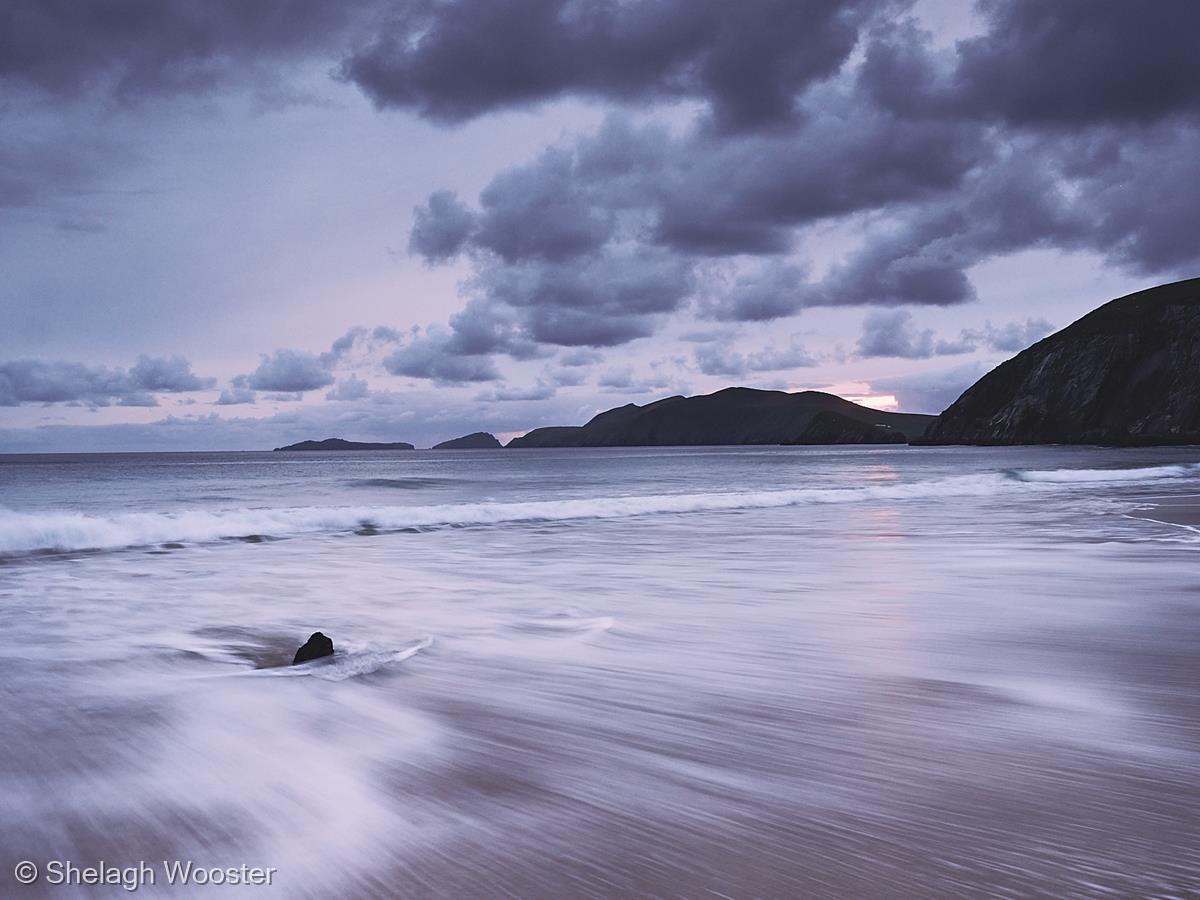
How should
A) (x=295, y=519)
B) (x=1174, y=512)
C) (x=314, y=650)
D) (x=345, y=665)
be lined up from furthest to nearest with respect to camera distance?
(x=295, y=519)
(x=1174, y=512)
(x=314, y=650)
(x=345, y=665)

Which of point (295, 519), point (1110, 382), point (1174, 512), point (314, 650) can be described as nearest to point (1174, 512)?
point (1174, 512)

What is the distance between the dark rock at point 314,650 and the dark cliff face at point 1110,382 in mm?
105048

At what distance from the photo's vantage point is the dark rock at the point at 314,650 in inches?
171

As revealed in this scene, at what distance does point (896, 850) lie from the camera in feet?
6.48

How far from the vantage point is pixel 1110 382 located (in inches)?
4033

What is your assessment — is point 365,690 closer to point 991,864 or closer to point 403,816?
point 403,816

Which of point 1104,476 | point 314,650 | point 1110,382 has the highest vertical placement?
point 1110,382

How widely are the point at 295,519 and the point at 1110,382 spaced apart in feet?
379

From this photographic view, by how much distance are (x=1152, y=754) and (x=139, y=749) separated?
3775mm

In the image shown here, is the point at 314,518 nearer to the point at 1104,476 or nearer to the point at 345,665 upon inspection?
the point at 345,665

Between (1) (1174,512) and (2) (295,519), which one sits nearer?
(1) (1174,512)

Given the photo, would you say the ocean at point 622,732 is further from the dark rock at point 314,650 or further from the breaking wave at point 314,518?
the breaking wave at point 314,518

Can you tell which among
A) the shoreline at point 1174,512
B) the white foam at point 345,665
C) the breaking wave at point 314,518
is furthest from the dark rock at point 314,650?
the shoreline at point 1174,512

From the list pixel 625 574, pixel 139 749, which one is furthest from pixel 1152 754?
pixel 625 574
